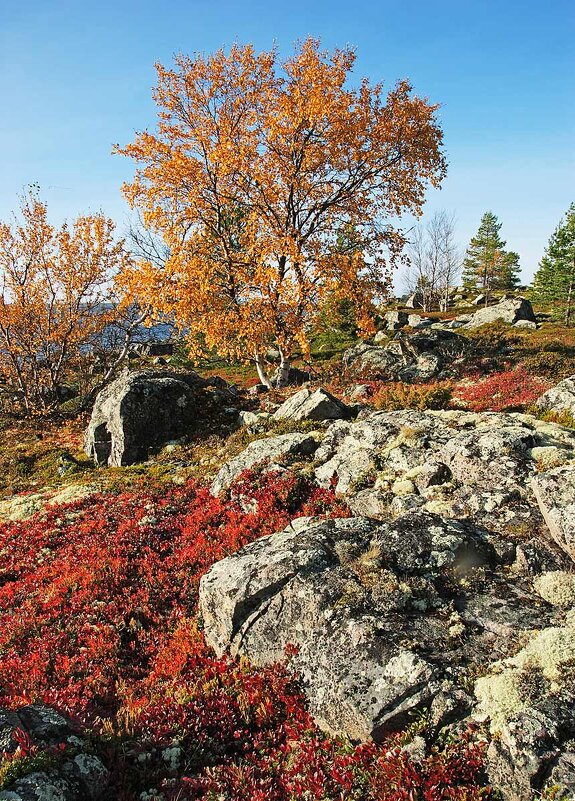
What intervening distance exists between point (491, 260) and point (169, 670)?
98.2m

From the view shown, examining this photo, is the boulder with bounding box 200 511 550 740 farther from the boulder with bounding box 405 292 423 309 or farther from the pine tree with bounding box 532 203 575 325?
the boulder with bounding box 405 292 423 309

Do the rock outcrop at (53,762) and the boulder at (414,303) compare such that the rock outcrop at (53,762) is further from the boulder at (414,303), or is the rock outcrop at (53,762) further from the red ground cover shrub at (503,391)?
the boulder at (414,303)

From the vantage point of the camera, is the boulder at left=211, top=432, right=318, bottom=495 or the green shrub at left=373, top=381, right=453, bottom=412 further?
the green shrub at left=373, top=381, right=453, bottom=412

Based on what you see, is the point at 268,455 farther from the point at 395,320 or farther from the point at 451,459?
the point at 395,320

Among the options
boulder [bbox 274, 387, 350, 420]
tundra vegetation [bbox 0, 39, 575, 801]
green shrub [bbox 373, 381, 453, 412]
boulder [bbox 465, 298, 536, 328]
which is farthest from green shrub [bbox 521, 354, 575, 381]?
boulder [bbox 465, 298, 536, 328]

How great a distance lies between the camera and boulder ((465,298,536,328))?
52312mm

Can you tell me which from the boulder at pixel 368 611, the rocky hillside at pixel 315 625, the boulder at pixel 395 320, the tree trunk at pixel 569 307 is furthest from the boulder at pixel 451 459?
the tree trunk at pixel 569 307

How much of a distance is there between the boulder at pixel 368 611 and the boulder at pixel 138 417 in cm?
1217

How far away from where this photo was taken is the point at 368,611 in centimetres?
713

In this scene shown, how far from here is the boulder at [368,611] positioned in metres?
6.05

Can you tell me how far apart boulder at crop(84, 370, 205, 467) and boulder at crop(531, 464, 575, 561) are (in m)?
15.8

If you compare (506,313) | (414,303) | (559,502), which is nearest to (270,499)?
(559,502)

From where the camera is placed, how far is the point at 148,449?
66.4 ft

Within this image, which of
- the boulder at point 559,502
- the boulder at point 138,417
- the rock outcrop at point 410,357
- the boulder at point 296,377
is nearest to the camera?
the boulder at point 559,502
